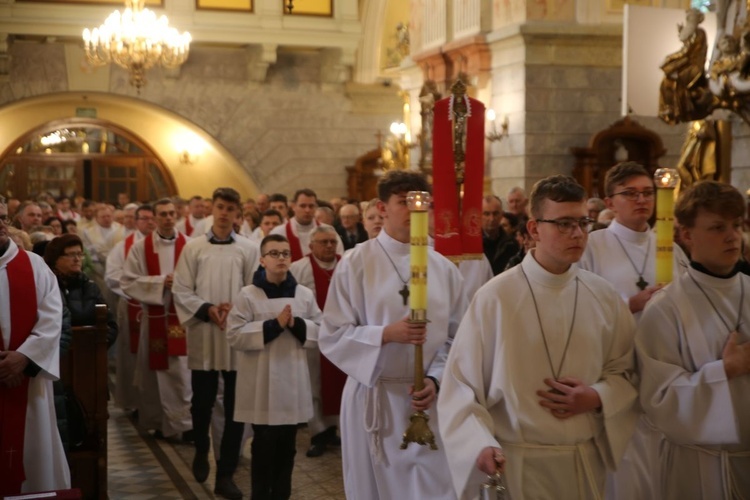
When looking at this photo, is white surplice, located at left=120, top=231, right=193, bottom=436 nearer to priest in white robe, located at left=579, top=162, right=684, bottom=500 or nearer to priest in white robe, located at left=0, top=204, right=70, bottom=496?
priest in white robe, located at left=0, top=204, right=70, bottom=496

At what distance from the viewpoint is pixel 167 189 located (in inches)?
880

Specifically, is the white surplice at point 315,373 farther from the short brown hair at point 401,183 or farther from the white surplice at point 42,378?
the short brown hair at point 401,183

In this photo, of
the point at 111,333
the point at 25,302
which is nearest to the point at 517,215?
the point at 111,333

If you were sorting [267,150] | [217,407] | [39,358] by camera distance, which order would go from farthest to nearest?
[267,150] → [217,407] → [39,358]

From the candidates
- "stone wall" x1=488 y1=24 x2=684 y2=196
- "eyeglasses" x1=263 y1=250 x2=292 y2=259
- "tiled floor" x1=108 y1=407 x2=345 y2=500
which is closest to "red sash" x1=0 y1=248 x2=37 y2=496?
"eyeglasses" x1=263 y1=250 x2=292 y2=259

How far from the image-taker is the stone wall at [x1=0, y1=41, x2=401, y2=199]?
66.7ft

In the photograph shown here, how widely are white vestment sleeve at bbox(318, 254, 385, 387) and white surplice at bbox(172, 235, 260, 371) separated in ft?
8.00

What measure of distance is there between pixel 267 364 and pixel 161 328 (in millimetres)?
2693

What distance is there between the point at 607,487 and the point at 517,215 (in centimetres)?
540

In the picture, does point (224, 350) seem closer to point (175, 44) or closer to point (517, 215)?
point (517, 215)

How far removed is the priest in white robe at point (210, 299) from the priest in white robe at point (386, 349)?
226 centimetres

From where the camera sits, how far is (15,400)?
5164 millimetres

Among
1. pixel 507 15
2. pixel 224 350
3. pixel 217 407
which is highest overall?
pixel 507 15

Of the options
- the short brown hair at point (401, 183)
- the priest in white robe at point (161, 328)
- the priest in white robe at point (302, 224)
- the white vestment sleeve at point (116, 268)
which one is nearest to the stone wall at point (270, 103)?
the white vestment sleeve at point (116, 268)
